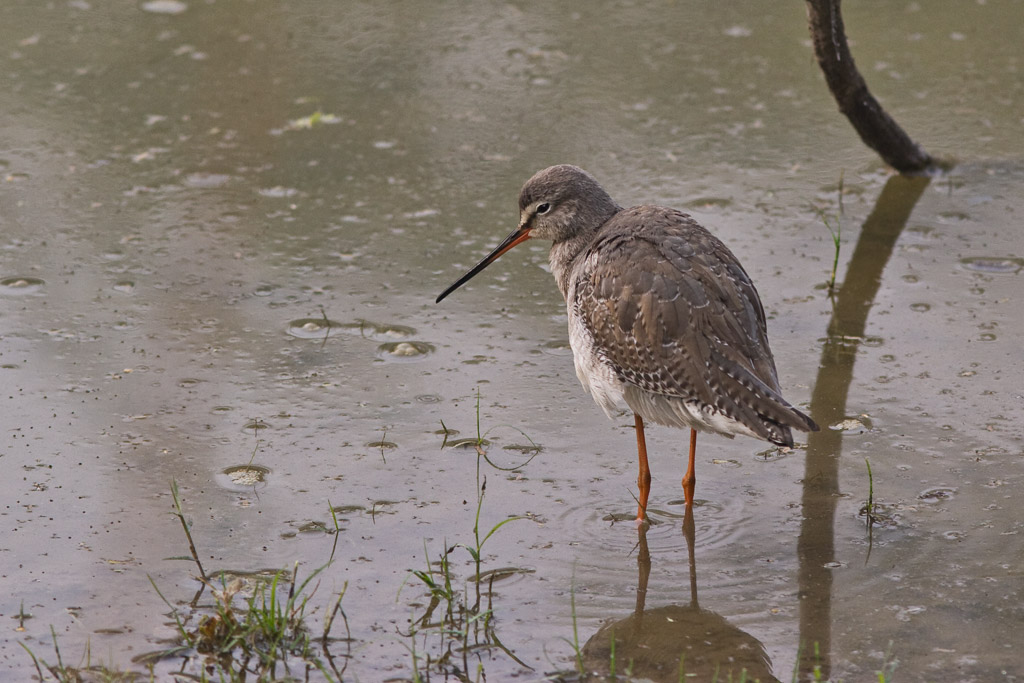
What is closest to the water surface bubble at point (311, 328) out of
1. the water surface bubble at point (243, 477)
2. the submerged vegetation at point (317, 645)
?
the water surface bubble at point (243, 477)

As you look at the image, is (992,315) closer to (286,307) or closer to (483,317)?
(483,317)

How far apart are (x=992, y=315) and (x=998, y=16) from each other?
Result: 419cm

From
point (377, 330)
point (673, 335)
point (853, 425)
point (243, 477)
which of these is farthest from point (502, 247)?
point (853, 425)

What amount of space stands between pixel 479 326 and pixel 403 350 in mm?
450

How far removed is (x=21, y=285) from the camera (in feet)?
20.8

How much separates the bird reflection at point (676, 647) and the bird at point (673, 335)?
0.61 metres

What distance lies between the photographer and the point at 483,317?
614 cm

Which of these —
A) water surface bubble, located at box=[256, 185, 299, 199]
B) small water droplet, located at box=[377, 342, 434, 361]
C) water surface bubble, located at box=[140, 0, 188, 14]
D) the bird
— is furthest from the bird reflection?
water surface bubble, located at box=[140, 0, 188, 14]

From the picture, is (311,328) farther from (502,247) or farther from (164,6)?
(164,6)

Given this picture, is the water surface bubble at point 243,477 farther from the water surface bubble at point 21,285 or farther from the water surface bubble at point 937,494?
the water surface bubble at point 937,494

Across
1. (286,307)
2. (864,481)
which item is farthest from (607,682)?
(286,307)

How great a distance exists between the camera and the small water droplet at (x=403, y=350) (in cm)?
579

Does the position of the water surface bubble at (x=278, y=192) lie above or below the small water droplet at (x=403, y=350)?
above

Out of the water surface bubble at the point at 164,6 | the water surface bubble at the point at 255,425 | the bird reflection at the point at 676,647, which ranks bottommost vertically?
the water surface bubble at the point at 255,425
